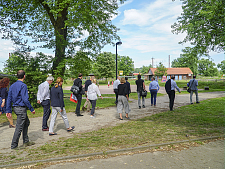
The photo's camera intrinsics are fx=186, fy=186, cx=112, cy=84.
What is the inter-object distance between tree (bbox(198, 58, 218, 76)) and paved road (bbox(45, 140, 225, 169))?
9641 cm

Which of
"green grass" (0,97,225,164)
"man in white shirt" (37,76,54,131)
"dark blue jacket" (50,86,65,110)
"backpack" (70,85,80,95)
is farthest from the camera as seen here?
"backpack" (70,85,80,95)

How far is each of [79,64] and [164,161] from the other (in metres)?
9.97

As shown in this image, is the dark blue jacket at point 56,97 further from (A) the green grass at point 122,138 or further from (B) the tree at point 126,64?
(B) the tree at point 126,64

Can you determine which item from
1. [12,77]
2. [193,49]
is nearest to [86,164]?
[12,77]

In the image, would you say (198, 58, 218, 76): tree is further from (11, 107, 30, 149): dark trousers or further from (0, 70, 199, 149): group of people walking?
(11, 107, 30, 149): dark trousers

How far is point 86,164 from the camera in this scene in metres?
3.79

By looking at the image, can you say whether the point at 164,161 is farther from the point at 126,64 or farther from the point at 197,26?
the point at 126,64

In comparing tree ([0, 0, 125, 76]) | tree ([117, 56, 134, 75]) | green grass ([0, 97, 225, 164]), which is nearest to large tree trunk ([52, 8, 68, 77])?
tree ([0, 0, 125, 76])

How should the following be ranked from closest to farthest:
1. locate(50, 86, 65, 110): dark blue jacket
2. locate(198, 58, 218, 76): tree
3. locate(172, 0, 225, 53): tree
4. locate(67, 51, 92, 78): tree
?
1. locate(50, 86, 65, 110): dark blue jacket
2. locate(67, 51, 92, 78): tree
3. locate(172, 0, 225, 53): tree
4. locate(198, 58, 218, 76): tree

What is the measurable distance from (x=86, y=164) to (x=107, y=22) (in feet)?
48.2

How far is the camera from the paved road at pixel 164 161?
12.0 feet

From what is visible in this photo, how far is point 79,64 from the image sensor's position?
12797 mm

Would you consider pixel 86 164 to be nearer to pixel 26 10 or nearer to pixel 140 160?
pixel 140 160

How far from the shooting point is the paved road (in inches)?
144
